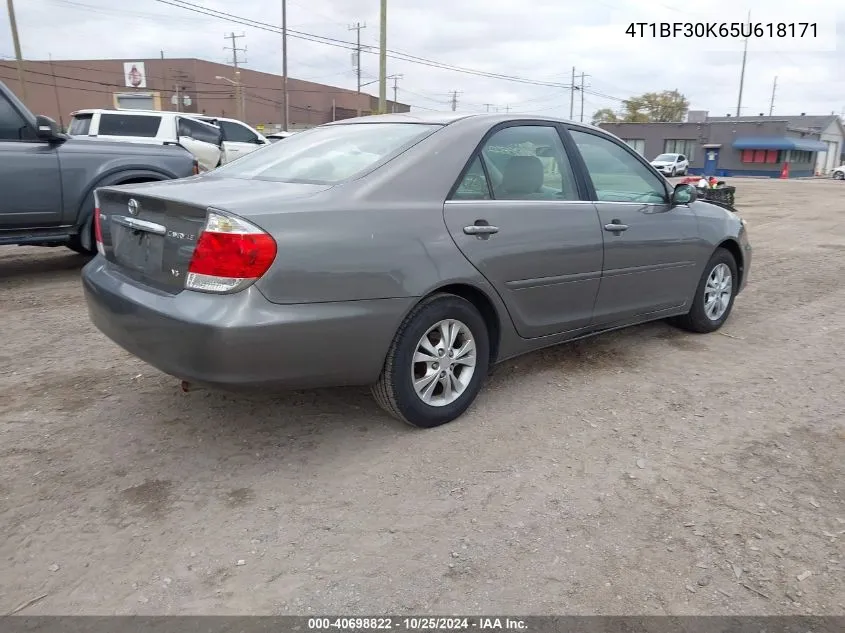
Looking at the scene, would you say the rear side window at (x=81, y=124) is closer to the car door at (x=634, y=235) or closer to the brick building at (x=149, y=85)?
the car door at (x=634, y=235)

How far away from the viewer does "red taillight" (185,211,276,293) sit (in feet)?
9.13

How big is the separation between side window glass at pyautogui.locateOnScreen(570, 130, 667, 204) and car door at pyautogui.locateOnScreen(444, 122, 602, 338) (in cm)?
20

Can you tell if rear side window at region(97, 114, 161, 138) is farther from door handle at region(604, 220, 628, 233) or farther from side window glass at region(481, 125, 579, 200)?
door handle at region(604, 220, 628, 233)

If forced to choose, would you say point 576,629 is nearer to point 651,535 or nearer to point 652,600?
point 652,600

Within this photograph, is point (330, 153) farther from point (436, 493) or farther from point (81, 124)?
point (81, 124)

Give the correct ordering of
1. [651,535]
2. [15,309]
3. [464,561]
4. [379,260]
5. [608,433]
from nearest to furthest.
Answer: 1. [464,561]
2. [651,535]
3. [379,260]
4. [608,433]
5. [15,309]

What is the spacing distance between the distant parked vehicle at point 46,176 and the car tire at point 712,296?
18.0 feet

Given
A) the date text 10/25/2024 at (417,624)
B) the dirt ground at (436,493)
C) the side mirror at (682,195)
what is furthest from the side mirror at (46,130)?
the date text 10/25/2024 at (417,624)

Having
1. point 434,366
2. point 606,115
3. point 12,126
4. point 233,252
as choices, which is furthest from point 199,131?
point 606,115

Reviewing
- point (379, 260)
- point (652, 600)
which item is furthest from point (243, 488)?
point (652, 600)

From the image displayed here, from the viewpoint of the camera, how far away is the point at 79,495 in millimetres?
2859

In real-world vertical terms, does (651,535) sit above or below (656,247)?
below

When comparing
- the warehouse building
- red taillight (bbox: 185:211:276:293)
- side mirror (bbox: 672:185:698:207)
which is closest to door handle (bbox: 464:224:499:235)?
red taillight (bbox: 185:211:276:293)

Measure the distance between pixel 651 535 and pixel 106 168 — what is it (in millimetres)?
6238
